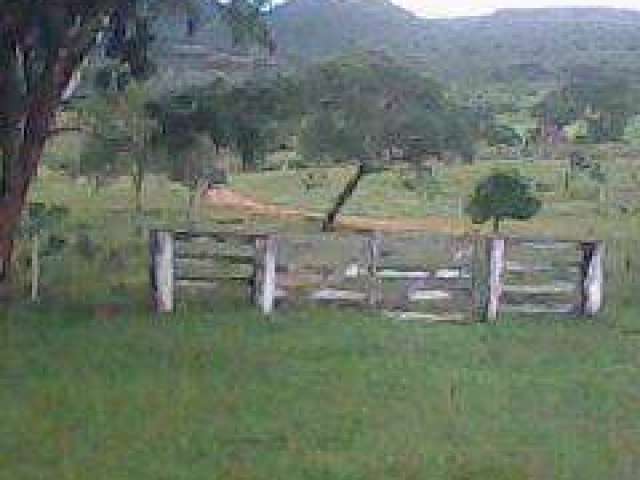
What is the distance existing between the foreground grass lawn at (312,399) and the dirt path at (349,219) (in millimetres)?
20805

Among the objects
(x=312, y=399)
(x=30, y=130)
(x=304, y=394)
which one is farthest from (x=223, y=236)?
(x=312, y=399)

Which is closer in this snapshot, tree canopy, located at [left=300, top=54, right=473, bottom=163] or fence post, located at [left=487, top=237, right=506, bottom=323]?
fence post, located at [left=487, top=237, right=506, bottom=323]

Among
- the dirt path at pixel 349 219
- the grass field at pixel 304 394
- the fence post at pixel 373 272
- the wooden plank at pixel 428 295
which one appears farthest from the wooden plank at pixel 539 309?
the dirt path at pixel 349 219

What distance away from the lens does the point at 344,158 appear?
164 feet

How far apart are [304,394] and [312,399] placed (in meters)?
0.28

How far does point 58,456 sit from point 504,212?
28014 millimetres

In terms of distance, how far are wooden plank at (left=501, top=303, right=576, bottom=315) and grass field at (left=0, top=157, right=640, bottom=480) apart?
1.39ft

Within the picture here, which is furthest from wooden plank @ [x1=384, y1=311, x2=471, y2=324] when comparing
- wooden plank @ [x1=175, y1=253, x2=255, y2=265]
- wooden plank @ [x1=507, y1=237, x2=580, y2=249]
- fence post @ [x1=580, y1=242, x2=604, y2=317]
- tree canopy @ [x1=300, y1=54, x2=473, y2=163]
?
tree canopy @ [x1=300, y1=54, x2=473, y2=163]

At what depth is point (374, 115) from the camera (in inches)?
1861

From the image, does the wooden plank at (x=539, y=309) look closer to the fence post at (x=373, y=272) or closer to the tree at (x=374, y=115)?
the fence post at (x=373, y=272)

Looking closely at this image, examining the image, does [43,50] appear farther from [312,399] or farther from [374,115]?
[374,115]

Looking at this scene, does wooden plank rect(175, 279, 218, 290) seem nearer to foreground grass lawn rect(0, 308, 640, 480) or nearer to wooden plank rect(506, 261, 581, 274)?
foreground grass lawn rect(0, 308, 640, 480)

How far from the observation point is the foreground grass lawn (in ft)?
36.6

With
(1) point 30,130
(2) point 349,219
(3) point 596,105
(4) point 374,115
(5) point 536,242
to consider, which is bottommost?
(2) point 349,219
